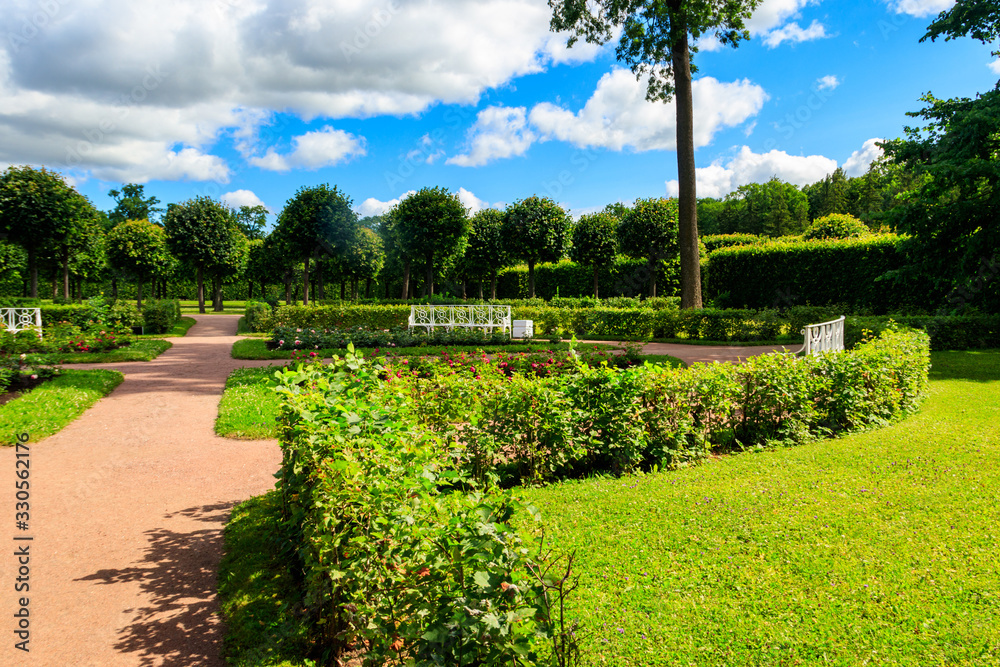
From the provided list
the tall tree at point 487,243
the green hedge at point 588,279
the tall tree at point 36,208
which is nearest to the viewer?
the tall tree at point 36,208

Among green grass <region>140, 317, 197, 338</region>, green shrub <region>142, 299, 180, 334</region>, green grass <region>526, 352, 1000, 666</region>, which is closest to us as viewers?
green grass <region>526, 352, 1000, 666</region>

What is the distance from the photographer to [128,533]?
383 cm

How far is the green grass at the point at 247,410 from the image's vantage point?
6238 millimetres

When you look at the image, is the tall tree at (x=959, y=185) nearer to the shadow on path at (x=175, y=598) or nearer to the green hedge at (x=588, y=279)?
the green hedge at (x=588, y=279)

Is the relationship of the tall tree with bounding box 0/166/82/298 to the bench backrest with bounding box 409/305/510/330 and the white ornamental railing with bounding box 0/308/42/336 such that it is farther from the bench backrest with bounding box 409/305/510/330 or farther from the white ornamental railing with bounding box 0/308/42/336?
the bench backrest with bounding box 409/305/510/330

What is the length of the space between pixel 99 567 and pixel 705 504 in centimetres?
411

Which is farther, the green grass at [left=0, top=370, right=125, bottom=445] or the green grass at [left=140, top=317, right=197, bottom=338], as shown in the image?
the green grass at [left=140, top=317, right=197, bottom=338]

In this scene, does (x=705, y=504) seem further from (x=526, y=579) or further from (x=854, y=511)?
(x=526, y=579)

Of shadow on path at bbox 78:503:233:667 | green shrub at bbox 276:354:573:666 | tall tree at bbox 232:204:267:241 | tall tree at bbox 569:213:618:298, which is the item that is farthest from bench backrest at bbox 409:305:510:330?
tall tree at bbox 232:204:267:241

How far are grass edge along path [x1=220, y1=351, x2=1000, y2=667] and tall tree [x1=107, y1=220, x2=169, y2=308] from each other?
27.4m

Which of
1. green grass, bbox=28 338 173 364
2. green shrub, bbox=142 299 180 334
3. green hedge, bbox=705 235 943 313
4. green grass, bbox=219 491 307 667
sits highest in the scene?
green hedge, bbox=705 235 943 313

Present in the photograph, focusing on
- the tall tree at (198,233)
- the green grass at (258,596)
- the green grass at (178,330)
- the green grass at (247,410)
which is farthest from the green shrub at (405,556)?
the tall tree at (198,233)

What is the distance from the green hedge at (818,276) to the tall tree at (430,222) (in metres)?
12.1

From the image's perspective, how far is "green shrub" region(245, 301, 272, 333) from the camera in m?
19.6
